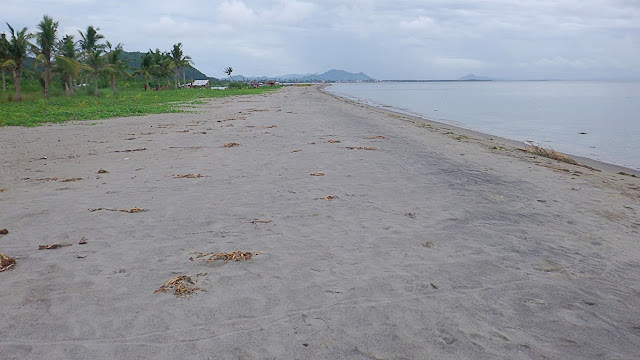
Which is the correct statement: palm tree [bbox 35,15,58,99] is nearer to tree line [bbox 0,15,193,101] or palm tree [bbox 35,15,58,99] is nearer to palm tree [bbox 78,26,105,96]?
tree line [bbox 0,15,193,101]

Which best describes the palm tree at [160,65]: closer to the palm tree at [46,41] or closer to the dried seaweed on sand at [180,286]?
the palm tree at [46,41]

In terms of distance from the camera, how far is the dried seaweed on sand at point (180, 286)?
392 centimetres

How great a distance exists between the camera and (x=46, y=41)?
137ft

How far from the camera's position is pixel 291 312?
361 cm

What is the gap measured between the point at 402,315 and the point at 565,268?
1.98 metres

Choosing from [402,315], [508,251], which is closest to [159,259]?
[402,315]

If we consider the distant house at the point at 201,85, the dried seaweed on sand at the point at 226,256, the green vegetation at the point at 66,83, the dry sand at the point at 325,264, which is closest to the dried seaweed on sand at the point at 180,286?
the dry sand at the point at 325,264

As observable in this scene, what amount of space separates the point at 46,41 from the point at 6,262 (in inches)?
1787

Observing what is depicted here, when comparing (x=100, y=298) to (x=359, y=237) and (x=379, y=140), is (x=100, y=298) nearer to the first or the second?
(x=359, y=237)

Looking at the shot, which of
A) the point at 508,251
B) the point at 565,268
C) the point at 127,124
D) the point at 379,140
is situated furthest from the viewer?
the point at 127,124

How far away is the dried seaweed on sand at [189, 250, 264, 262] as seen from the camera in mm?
4641

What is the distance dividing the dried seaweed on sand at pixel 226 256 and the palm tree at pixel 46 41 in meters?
44.6

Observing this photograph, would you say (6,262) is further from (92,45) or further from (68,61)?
(92,45)

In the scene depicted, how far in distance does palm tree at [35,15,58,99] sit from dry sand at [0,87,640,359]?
3856cm
